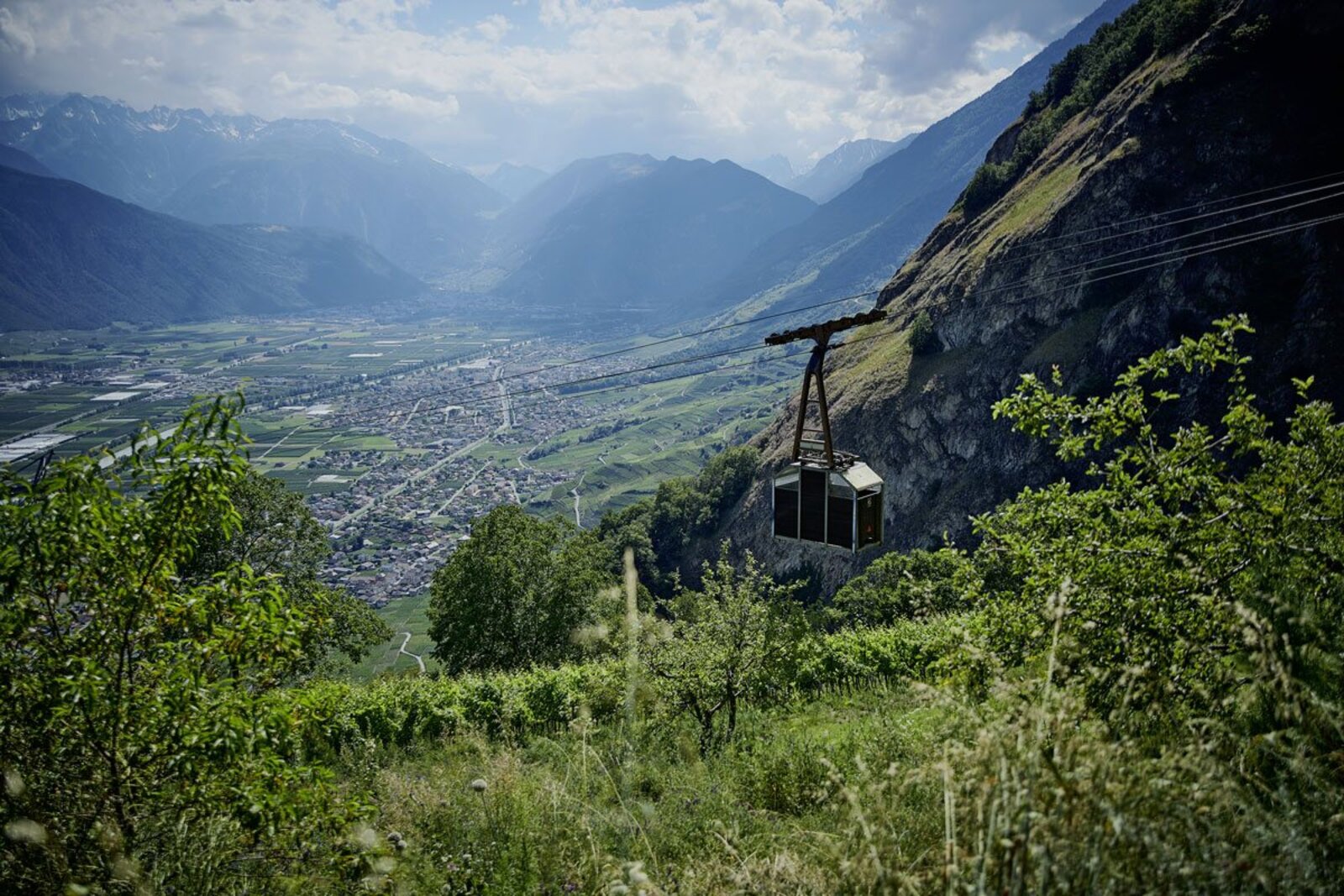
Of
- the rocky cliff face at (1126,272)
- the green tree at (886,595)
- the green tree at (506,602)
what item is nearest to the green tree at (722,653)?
the green tree at (886,595)

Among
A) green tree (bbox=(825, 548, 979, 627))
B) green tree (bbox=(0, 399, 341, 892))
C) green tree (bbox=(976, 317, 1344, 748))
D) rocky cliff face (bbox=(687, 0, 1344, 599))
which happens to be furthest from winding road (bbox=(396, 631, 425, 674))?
green tree (bbox=(976, 317, 1344, 748))

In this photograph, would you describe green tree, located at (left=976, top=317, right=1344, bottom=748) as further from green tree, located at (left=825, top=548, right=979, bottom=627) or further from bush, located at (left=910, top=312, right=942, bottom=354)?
bush, located at (left=910, top=312, right=942, bottom=354)

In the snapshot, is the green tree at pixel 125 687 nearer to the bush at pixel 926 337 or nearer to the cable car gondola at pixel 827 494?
the cable car gondola at pixel 827 494

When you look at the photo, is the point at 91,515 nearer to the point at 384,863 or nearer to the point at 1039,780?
the point at 384,863

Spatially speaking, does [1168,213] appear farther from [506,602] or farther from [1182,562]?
[1182,562]

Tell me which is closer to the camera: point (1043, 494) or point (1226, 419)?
point (1226, 419)

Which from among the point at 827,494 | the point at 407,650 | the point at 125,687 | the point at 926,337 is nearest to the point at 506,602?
the point at 827,494

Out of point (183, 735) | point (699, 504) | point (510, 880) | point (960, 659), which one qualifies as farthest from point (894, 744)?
→ point (699, 504)
